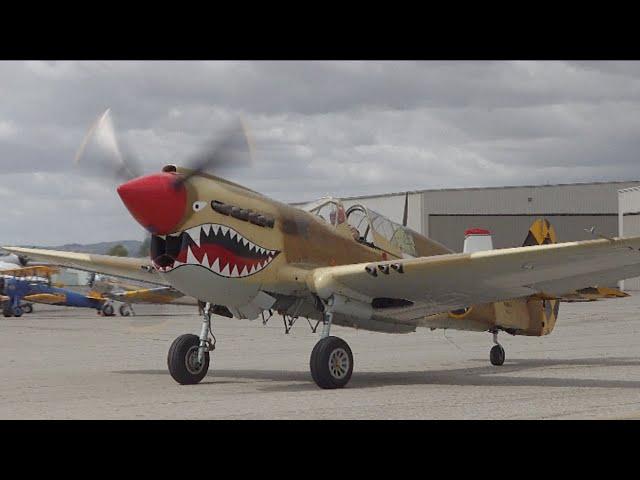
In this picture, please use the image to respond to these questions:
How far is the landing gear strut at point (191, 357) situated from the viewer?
1320 centimetres

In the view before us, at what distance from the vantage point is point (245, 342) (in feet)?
78.8

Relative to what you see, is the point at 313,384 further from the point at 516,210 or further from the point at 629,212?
the point at 516,210

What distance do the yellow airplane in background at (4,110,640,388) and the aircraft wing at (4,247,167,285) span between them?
0.76 ft

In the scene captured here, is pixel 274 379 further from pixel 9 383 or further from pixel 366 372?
pixel 9 383

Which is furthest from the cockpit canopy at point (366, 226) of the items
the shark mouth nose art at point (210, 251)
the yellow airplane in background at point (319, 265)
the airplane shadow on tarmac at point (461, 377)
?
the airplane shadow on tarmac at point (461, 377)

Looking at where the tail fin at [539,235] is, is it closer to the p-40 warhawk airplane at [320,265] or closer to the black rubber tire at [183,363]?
the p-40 warhawk airplane at [320,265]

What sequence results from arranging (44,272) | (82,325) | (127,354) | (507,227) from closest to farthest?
(127,354)
(82,325)
(44,272)
(507,227)

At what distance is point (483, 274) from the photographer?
41.4 feet

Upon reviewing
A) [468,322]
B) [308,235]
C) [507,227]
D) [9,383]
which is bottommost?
[9,383]

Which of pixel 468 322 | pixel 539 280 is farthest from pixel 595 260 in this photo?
pixel 468 322

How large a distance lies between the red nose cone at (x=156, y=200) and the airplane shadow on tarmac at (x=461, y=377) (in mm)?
2750

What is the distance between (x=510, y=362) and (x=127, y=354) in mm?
8148

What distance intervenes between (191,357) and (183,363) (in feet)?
0.56

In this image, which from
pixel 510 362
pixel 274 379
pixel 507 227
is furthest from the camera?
pixel 507 227
